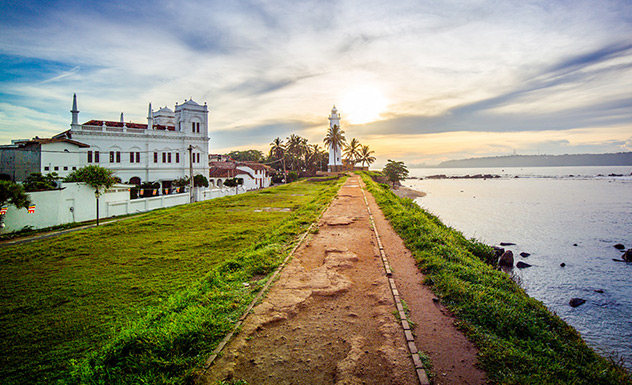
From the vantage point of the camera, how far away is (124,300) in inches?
299

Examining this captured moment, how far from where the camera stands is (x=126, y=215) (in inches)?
906

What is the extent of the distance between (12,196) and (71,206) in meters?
3.79

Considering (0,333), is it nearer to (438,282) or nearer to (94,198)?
(438,282)

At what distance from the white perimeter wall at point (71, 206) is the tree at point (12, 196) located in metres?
0.38

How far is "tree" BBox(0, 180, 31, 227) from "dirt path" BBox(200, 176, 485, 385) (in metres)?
16.3

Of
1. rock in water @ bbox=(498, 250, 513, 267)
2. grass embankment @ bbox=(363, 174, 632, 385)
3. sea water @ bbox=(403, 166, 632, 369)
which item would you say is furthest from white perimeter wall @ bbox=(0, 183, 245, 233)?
rock in water @ bbox=(498, 250, 513, 267)

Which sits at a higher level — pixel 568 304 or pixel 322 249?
pixel 322 249

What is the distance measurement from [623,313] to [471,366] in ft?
35.7

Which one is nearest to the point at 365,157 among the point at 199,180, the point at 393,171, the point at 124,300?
the point at 393,171

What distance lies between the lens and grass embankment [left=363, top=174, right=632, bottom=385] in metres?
4.26

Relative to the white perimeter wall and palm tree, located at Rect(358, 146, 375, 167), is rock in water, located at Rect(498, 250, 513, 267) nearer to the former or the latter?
the white perimeter wall

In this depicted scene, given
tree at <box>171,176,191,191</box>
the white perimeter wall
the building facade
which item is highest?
the building facade

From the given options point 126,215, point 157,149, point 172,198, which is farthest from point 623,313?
point 157,149

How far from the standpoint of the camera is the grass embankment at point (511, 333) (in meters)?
4.26
